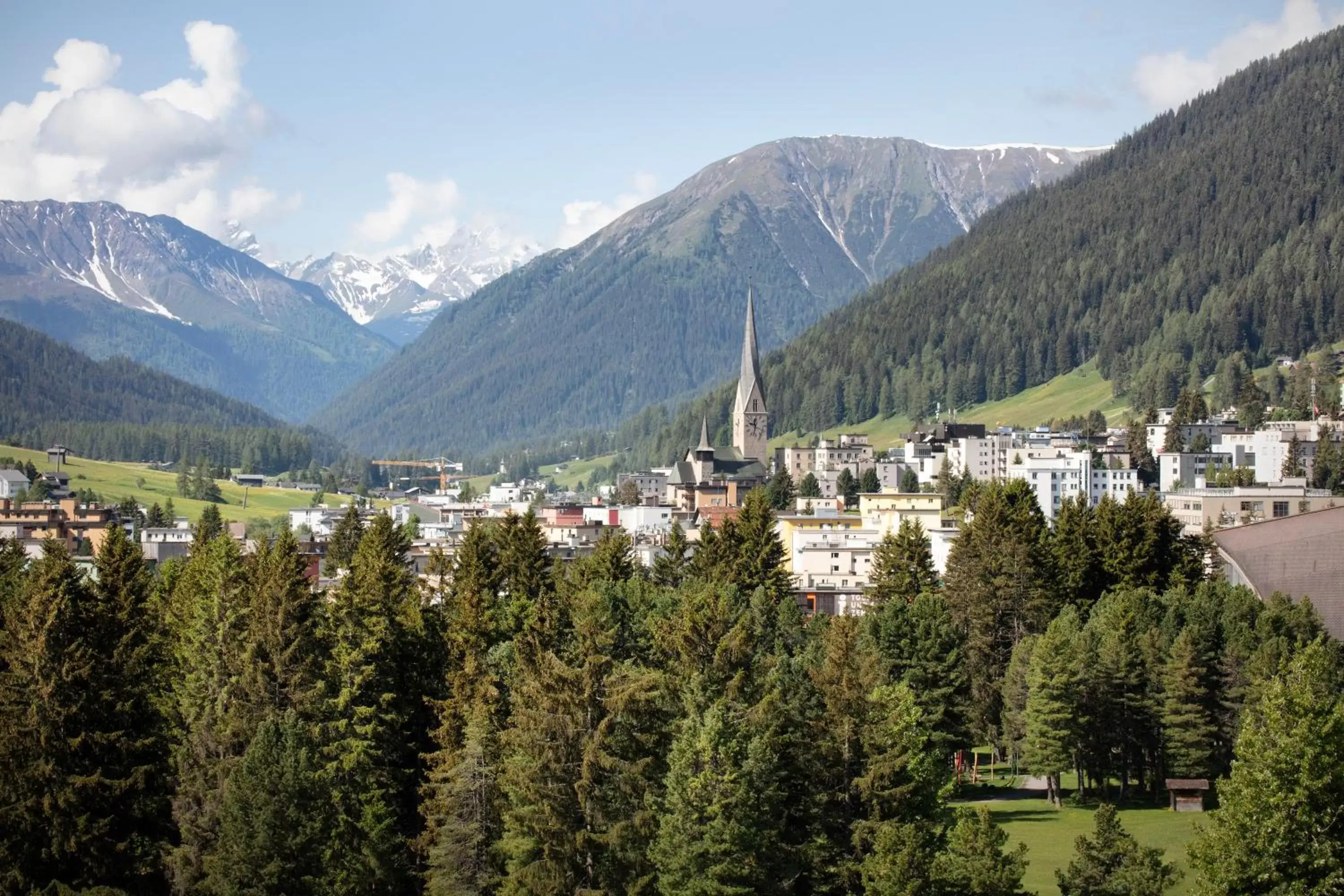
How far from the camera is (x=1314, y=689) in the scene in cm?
5609

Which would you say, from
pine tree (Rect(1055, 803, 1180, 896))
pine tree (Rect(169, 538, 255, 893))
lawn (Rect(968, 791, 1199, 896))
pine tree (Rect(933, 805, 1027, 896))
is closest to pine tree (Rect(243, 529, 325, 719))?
pine tree (Rect(169, 538, 255, 893))

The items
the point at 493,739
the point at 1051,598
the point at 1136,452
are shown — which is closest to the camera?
the point at 493,739

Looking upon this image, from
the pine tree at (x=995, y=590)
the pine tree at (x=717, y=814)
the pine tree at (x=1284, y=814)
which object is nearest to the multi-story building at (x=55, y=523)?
the pine tree at (x=995, y=590)

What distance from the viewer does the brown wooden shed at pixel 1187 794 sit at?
246 feet

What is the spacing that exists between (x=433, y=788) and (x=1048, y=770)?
27180mm

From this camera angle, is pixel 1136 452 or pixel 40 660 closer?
pixel 40 660

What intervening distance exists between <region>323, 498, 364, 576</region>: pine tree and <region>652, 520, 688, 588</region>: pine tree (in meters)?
22.8

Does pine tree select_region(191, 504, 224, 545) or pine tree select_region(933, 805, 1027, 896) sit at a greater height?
pine tree select_region(191, 504, 224, 545)

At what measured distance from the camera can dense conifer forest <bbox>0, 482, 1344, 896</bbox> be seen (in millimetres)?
53031

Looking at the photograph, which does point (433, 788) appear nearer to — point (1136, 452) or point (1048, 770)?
point (1048, 770)

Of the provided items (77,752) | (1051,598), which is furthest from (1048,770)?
(77,752)

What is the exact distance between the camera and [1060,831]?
71.4 metres

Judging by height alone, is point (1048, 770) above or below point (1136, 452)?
below

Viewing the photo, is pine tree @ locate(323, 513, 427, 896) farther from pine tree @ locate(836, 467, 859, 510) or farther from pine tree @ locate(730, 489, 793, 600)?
pine tree @ locate(836, 467, 859, 510)
